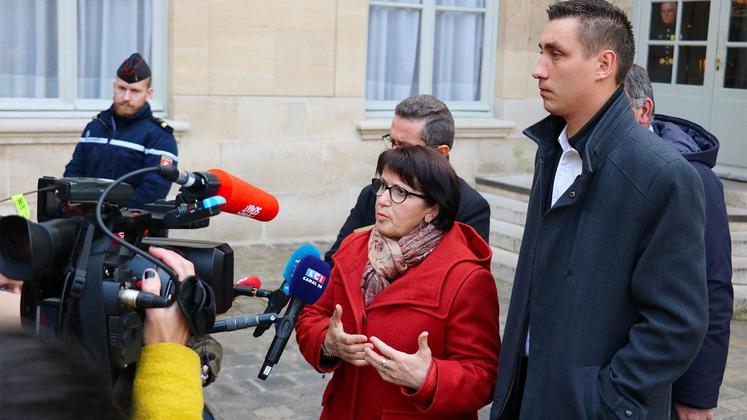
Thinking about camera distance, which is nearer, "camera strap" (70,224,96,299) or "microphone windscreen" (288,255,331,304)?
"camera strap" (70,224,96,299)

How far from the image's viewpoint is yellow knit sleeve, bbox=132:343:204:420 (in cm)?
194

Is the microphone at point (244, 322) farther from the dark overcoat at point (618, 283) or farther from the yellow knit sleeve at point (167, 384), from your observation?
the dark overcoat at point (618, 283)

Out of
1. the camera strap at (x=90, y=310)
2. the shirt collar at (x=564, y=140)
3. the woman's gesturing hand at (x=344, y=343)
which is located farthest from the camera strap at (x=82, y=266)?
the shirt collar at (x=564, y=140)

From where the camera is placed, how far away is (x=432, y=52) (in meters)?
10.3

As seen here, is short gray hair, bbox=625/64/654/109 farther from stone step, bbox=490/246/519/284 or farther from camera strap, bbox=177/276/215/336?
stone step, bbox=490/246/519/284

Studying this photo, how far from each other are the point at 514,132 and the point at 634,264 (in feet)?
25.9

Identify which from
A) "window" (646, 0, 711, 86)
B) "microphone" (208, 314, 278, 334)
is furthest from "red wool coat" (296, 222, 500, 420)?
"window" (646, 0, 711, 86)

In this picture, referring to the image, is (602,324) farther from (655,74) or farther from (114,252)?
(655,74)

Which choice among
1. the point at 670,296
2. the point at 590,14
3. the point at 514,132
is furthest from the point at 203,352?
the point at 514,132

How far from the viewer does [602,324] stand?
2.65 metres

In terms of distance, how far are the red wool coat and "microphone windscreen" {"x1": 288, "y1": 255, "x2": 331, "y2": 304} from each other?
0.25m

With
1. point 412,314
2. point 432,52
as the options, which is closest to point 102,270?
point 412,314

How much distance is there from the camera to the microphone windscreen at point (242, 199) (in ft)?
8.22

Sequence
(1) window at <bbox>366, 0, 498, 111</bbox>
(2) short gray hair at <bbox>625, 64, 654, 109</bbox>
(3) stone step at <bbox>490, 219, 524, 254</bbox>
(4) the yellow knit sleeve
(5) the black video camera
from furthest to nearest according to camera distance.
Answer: (1) window at <bbox>366, 0, 498, 111</bbox> → (3) stone step at <bbox>490, 219, 524, 254</bbox> → (2) short gray hair at <bbox>625, 64, 654, 109</bbox> → (5) the black video camera → (4) the yellow knit sleeve
